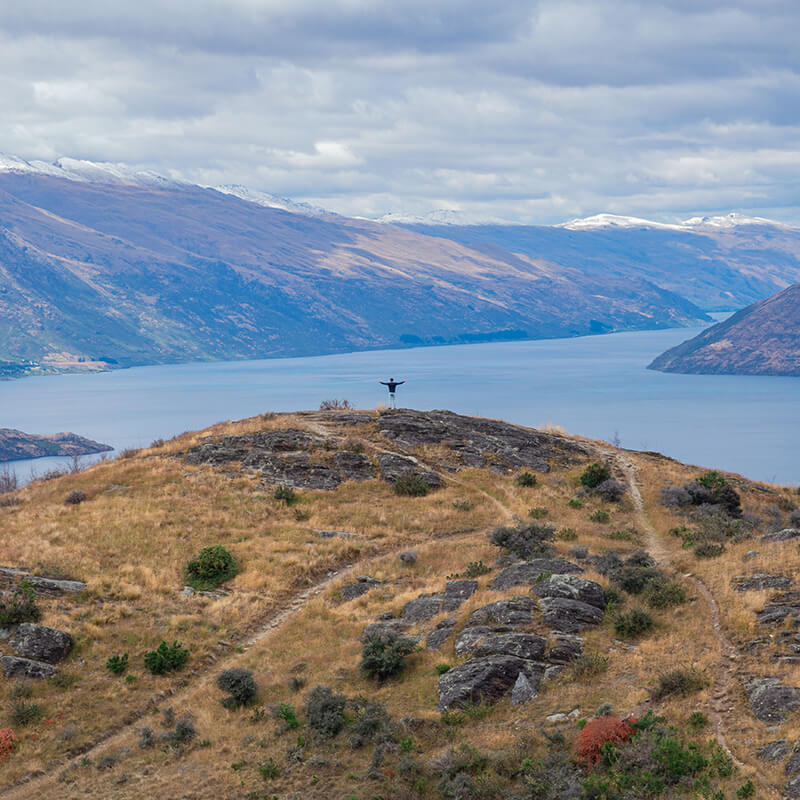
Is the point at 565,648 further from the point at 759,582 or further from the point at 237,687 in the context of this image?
the point at 237,687

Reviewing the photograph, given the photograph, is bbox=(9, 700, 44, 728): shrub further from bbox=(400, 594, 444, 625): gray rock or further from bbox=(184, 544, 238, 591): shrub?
bbox=(400, 594, 444, 625): gray rock

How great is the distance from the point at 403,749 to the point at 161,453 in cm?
3804

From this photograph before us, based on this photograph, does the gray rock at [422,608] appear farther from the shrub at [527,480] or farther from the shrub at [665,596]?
the shrub at [527,480]

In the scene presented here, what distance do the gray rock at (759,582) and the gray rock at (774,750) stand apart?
953 cm

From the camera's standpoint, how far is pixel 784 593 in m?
24.8

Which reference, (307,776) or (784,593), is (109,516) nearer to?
(307,776)

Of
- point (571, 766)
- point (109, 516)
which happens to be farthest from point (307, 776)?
point (109, 516)

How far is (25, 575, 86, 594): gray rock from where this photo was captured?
29719 millimetres

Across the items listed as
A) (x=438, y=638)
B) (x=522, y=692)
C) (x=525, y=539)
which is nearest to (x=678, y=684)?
(x=522, y=692)

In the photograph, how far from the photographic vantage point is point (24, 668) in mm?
24781

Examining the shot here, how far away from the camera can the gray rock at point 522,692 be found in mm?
21219

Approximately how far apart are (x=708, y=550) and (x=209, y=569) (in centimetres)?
2190

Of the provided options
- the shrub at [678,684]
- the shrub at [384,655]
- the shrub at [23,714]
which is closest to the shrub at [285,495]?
the shrub at [384,655]

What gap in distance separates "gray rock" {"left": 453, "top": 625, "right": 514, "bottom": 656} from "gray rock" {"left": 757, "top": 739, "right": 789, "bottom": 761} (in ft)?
28.6
